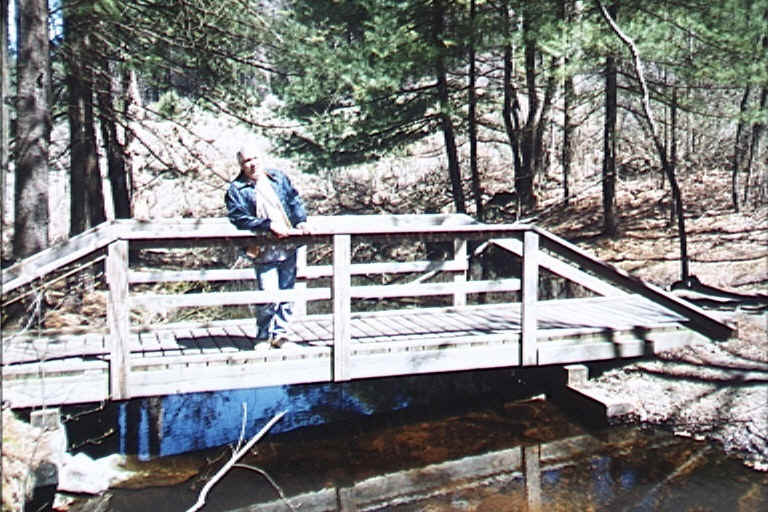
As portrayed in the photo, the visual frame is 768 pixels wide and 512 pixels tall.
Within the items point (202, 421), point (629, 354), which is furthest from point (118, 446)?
point (629, 354)

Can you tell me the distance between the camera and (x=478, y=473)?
6.39 meters

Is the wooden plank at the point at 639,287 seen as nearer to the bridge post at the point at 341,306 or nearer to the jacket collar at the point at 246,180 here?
the bridge post at the point at 341,306

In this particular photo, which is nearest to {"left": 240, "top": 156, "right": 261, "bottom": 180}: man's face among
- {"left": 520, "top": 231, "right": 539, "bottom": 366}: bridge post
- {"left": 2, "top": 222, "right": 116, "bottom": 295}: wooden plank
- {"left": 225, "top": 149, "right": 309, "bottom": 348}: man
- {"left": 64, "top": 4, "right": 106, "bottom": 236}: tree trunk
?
{"left": 225, "top": 149, "right": 309, "bottom": 348}: man

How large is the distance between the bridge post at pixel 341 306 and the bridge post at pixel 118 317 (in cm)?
169

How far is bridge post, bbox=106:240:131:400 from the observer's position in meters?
5.42

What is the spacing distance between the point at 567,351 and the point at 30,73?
6474 mm

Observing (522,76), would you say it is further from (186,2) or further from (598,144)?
(186,2)

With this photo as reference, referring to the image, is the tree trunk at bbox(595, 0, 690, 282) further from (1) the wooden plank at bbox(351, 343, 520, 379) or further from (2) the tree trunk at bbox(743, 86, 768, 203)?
(2) the tree trunk at bbox(743, 86, 768, 203)

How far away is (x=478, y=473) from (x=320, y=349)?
5.85 feet

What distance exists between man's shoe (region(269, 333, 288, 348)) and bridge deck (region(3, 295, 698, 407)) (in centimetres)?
7

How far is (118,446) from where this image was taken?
7.20 m

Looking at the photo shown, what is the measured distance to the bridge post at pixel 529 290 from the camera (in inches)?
269

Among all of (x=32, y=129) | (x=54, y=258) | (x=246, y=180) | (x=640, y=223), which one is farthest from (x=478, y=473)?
(x=640, y=223)

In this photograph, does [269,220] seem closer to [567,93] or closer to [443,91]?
A: [443,91]
